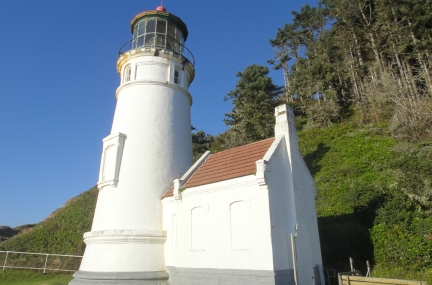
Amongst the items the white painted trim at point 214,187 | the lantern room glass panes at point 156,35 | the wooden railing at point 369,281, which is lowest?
the wooden railing at point 369,281

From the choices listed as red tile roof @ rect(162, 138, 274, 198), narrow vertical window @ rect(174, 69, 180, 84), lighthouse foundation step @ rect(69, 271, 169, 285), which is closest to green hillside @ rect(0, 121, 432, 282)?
red tile roof @ rect(162, 138, 274, 198)

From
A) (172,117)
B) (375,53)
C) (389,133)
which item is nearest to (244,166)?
(172,117)

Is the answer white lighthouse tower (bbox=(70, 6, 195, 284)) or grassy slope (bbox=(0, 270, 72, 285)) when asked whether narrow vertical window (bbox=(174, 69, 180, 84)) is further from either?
grassy slope (bbox=(0, 270, 72, 285))

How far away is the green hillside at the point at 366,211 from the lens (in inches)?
450

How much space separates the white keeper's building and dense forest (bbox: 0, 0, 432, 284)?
380 cm

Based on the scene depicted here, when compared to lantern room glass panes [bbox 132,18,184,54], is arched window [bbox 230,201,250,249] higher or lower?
lower

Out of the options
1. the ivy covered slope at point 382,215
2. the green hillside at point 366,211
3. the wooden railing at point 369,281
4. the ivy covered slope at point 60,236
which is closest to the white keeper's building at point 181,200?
the wooden railing at point 369,281

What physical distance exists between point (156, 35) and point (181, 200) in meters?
7.97

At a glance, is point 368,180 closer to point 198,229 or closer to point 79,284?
point 198,229

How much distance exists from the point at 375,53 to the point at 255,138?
1465cm

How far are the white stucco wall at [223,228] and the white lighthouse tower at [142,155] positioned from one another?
106 cm

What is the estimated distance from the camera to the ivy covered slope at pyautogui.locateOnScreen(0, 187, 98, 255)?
19.6m

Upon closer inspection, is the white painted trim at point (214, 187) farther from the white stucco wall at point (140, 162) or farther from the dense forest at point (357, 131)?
the dense forest at point (357, 131)

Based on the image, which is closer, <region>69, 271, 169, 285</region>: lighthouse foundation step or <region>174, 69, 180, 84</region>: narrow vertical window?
<region>69, 271, 169, 285</region>: lighthouse foundation step
